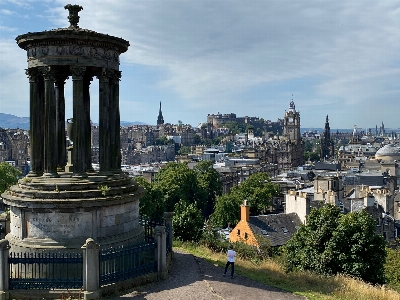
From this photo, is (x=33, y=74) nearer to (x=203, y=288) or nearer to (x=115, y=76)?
(x=115, y=76)

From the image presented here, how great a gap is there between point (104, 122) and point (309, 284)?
444 inches

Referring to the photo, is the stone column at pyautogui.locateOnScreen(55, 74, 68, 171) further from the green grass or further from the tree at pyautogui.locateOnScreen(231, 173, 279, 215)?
the tree at pyautogui.locateOnScreen(231, 173, 279, 215)

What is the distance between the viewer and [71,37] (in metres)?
18.0

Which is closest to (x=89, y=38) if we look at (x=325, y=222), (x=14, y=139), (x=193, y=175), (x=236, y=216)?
(x=325, y=222)

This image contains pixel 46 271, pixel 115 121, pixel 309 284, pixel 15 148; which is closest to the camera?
pixel 46 271

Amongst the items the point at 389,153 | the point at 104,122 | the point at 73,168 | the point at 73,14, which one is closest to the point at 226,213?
the point at 104,122

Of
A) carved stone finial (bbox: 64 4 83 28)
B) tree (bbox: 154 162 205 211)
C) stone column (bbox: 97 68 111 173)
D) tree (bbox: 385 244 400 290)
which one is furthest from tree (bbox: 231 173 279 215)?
carved stone finial (bbox: 64 4 83 28)

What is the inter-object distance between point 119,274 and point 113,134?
21.6 feet

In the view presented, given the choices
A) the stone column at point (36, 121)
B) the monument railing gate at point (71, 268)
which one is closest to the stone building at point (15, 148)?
the stone column at point (36, 121)

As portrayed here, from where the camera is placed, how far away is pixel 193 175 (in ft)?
242

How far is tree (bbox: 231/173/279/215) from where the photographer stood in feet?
230

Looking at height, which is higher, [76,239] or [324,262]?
[76,239]

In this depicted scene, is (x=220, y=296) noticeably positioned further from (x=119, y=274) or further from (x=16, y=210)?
(x=16, y=210)

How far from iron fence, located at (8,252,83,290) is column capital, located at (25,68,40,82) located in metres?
7.54
